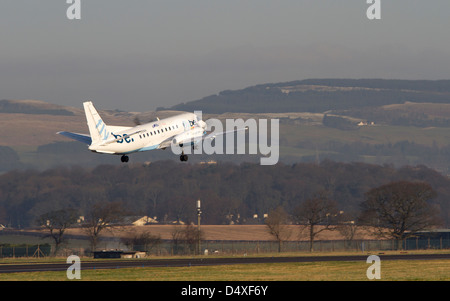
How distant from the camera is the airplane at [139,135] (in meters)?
90.6

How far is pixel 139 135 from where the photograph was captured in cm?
9388

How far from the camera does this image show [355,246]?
165 m

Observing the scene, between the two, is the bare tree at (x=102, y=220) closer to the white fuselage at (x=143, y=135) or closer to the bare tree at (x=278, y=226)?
the bare tree at (x=278, y=226)

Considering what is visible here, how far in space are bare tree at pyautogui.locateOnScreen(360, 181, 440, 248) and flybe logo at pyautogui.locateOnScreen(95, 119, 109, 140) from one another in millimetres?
96194

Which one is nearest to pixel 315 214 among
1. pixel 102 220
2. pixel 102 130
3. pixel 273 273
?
pixel 102 220

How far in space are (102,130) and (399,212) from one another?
101049 millimetres

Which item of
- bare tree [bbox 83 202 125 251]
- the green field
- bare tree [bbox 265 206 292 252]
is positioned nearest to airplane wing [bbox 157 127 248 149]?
the green field

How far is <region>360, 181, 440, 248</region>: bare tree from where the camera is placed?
176 meters

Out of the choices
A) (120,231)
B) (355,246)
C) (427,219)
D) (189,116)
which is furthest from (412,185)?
(189,116)

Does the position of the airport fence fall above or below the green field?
above

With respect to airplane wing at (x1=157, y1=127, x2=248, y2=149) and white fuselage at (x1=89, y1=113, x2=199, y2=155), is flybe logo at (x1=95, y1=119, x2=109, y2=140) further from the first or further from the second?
airplane wing at (x1=157, y1=127, x2=248, y2=149)

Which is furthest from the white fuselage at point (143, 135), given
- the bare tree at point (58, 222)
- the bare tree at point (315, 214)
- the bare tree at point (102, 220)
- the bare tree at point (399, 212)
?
the bare tree at point (58, 222)
